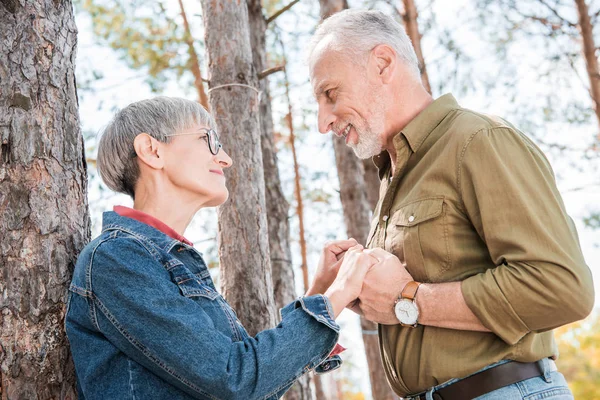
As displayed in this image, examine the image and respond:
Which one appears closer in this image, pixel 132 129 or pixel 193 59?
pixel 132 129

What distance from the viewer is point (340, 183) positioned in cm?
A: 830

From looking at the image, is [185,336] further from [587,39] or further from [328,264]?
[587,39]

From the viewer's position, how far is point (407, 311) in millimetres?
→ 2123

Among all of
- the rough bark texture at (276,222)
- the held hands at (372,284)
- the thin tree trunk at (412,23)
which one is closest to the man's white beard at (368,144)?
the held hands at (372,284)

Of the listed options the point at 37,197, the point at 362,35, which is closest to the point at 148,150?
the point at 37,197

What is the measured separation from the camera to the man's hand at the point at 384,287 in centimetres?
216

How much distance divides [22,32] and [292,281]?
360 cm

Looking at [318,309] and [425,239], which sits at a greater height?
[425,239]

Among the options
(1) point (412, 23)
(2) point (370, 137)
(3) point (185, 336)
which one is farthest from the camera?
(1) point (412, 23)

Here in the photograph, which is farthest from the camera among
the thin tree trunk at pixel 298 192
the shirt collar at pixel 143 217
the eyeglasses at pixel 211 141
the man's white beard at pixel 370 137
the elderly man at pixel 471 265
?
the thin tree trunk at pixel 298 192

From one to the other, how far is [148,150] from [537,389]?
1556 mm

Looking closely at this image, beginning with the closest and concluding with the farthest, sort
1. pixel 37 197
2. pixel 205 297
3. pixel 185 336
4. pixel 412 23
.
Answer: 1. pixel 185 336
2. pixel 205 297
3. pixel 37 197
4. pixel 412 23

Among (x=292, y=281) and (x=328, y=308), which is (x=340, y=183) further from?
(x=328, y=308)

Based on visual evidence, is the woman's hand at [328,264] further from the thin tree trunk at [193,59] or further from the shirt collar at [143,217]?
the thin tree trunk at [193,59]
